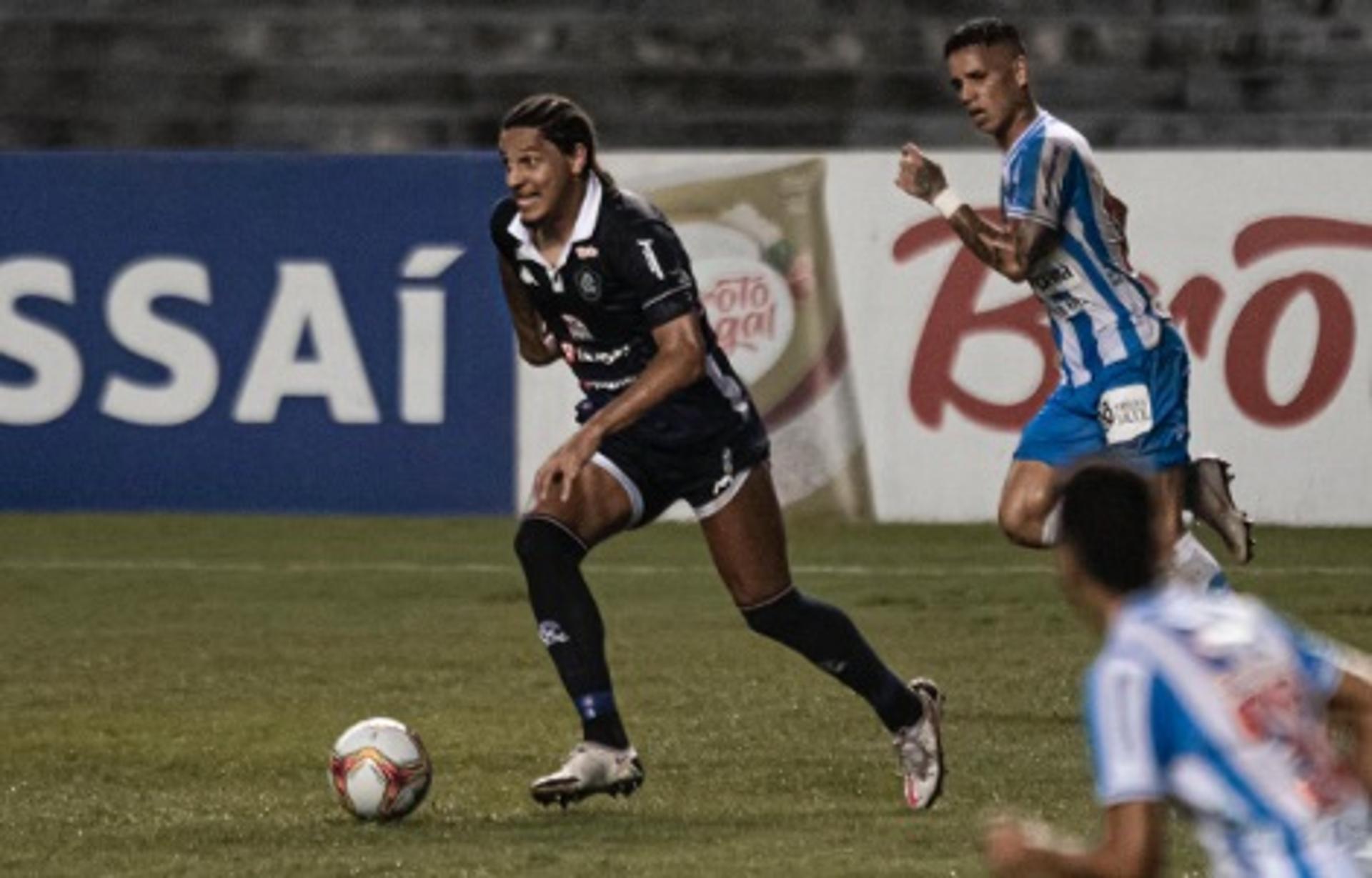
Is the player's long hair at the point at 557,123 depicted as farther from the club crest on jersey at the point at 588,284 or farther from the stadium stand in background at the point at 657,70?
the stadium stand in background at the point at 657,70

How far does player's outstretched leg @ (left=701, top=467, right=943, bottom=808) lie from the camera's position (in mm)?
8438

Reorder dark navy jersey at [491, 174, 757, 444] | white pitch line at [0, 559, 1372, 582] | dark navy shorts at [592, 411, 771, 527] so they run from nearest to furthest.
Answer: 1. dark navy jersey at [491, 174, 757, 444]
2. dark navy shorts at [592, 411, 771, 527]
3. white pitch line at [0, 559, 1372, 582]

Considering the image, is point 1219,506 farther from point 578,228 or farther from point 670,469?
point 578,228

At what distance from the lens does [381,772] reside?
8.11 metres

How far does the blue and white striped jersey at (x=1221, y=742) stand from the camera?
172 inches

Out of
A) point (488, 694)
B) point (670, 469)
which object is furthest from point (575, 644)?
point (488, 694)

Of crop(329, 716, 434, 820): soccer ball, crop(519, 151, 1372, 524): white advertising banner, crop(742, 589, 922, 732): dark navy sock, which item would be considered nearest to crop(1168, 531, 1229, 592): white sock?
crop(742, 589, 922, 732): dark navy sock

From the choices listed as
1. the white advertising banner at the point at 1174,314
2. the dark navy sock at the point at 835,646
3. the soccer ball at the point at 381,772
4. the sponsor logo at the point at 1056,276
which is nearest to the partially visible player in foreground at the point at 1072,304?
the sponsor logo at the point at 1056,276

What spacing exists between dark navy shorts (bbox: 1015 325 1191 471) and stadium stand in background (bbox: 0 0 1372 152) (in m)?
9.04

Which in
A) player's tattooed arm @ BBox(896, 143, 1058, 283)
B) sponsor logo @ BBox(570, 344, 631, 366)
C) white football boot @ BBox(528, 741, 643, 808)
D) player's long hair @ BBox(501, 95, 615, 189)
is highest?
player's long hair @ BBox(501, 95, 615, 189)

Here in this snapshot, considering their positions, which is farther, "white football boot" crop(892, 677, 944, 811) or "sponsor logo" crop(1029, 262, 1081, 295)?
"sponsor logo" crop(1029, 262, 1081, 295)

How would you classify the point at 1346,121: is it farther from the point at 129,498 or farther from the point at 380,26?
the point at 129,498

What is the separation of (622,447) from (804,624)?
2.04ft

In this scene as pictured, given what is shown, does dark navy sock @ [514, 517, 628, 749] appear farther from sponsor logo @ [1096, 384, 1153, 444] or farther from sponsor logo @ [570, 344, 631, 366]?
sponsor logo @ [1096, 384, 1153, 444]
